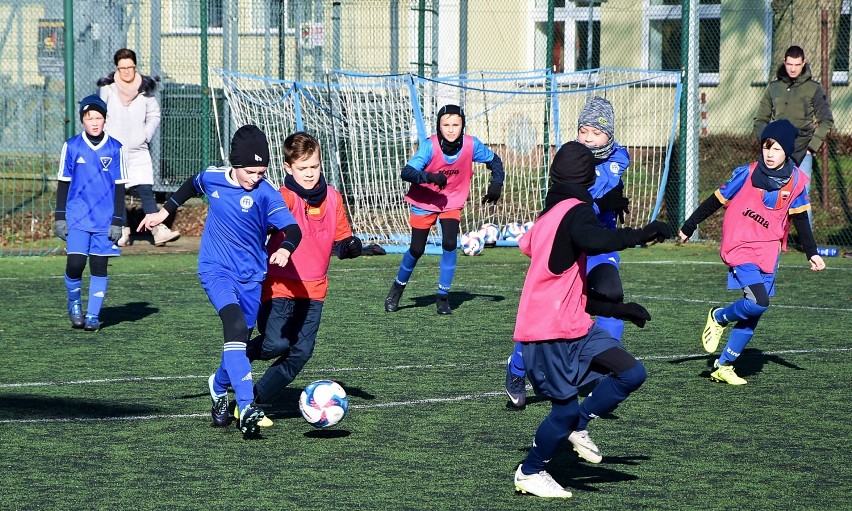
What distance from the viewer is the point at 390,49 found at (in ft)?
64.7

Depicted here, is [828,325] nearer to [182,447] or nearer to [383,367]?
[383,367]

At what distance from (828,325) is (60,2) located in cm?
1349

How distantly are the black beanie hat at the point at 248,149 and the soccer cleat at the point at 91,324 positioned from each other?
13.0 feet

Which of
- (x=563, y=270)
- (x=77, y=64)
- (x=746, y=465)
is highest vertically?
(x=77, y=64)

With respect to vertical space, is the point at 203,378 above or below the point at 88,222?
below

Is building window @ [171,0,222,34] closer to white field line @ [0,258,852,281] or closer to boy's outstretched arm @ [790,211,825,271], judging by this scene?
white field line @ [0,258,852,281]

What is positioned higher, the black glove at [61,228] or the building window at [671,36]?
the building window at [671,36]

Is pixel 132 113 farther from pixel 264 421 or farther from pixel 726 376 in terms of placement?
pixel 726 376

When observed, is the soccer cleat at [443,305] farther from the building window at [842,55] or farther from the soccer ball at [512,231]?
the building window at [842,55]

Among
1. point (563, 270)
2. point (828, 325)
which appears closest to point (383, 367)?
point (563, 270)

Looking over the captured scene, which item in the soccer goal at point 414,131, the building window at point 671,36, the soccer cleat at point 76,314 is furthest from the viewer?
the building window at point 671,36

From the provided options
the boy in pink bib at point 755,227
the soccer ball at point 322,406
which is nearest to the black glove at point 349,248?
the soccer ball at point 322,406

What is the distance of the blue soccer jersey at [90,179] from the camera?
10.2 m

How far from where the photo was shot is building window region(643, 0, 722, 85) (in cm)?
2206
